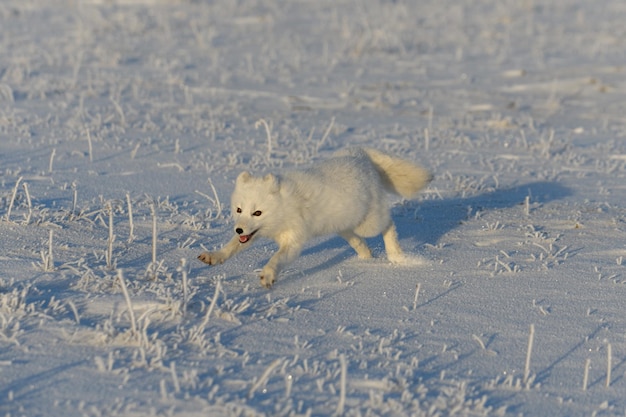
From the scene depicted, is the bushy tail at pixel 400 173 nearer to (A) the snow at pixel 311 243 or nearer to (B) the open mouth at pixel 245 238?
(A) the snow at pixel 311 243

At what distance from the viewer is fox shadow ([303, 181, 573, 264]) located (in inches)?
234

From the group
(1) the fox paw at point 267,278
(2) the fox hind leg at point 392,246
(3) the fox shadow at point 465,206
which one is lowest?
(3) the fox shadow at point 465,206

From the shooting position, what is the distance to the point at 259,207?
4.98m

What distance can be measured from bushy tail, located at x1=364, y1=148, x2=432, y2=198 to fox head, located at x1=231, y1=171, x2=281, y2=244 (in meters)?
0.99

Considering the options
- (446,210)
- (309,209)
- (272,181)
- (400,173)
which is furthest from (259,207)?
(446,210)

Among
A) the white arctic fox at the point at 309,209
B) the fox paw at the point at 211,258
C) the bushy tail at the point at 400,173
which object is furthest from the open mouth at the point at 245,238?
the bushy tail at the point at 400,173

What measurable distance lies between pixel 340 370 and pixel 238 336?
1.82 feet

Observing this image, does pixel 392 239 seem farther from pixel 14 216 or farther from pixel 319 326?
pixel 14 216

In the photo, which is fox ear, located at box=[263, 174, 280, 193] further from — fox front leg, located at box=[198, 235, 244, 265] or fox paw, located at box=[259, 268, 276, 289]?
fox paw, located at box=[259, 268, 276, 289]

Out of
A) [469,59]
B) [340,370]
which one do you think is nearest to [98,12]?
[469,59]

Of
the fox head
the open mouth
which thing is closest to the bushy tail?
the fox head

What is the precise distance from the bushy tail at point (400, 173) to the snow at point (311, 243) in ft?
1.17

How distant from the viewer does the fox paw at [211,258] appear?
486 centimetres

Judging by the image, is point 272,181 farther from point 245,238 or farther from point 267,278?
point 267,278
